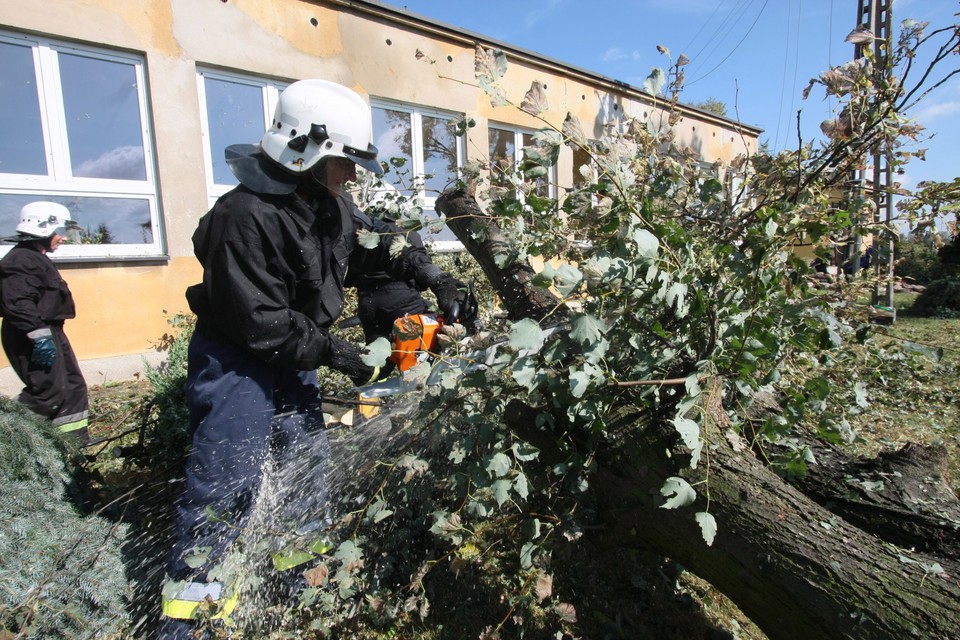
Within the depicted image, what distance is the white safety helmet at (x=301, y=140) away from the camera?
214 cm

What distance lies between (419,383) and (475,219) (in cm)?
119

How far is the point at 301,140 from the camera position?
2.16m

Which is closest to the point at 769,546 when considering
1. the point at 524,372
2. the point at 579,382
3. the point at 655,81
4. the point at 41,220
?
the point at 579,382

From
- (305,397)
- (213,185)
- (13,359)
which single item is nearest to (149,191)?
(213,185)

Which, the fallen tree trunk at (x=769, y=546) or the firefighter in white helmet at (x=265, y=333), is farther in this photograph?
the firefighter in white helmet at (x=265, y=333)

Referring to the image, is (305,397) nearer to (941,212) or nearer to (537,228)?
(537,228)

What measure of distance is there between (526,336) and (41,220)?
15.4 ft

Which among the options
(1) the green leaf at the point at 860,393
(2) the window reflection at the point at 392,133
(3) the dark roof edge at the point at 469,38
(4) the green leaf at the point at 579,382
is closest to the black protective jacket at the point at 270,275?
(4) the green leaf at the point at 579,382

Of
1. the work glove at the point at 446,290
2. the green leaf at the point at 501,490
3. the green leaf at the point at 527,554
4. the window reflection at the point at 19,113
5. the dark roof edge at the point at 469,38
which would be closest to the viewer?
the green leaf at the point at 501,490

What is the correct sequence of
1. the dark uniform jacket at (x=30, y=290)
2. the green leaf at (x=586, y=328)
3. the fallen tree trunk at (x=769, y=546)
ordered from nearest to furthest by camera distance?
the fallen tree trunk at (x=769, y=546) → the green leaf at (x=586, y=328) → the dark uniform jacket at (x=30, y=290)

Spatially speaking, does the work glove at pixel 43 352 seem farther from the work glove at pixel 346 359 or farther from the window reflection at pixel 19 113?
the work glove at pixel 346 359

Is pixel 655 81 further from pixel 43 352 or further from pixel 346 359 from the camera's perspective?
pixel 43 352

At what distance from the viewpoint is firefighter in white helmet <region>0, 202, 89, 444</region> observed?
3914mm

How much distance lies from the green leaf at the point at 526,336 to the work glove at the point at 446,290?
57.7 inches
